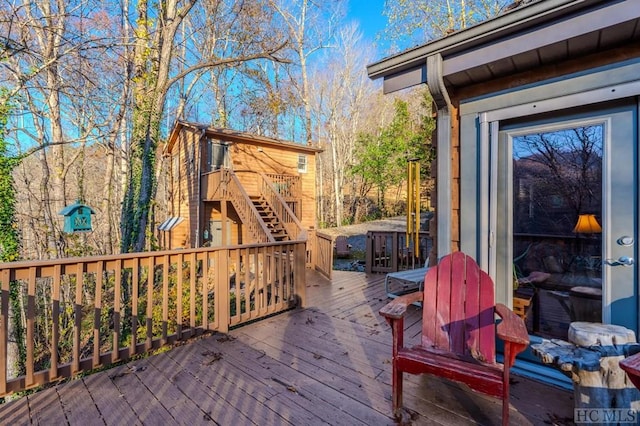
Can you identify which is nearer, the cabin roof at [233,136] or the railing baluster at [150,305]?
the railing baluster at [150,305]

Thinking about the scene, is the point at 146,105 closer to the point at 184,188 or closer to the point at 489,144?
the point at 184,188

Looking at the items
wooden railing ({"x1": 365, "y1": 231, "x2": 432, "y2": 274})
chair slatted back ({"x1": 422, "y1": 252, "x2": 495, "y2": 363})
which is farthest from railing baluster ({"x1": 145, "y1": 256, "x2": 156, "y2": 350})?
wooden railing ({"x1": 365, "y1": 231, "x2": 432, "y2": 274})

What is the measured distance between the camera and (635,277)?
6.83ft

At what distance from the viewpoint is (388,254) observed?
711cm

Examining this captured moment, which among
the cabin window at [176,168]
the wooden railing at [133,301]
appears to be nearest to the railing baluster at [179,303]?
the wooden railing at [133,301]

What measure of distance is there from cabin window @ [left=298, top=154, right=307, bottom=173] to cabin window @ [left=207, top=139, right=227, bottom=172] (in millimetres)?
3371

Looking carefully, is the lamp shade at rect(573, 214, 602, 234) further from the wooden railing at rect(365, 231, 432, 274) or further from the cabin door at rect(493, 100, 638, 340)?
the wooden railing at rect(365, 231, 432, 274)

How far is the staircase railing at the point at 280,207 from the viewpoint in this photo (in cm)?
809

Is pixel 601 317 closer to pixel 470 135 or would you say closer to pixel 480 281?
pixel 480 281

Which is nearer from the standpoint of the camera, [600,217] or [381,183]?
[600,217]

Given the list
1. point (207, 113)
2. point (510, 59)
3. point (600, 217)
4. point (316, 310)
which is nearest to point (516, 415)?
point (600, 217)

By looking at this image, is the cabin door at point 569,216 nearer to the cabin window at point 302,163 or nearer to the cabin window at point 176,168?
the cabin window at point 302,163

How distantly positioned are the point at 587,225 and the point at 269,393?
105 inches

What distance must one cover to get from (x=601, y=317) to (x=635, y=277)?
0.36m
